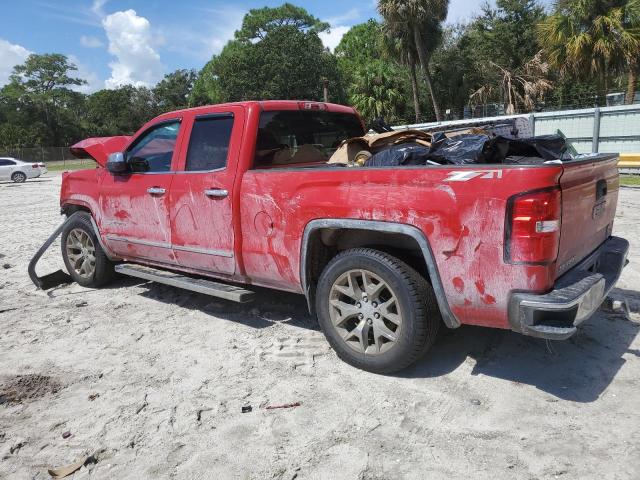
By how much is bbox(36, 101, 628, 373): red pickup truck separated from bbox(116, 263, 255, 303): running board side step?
0.02 metres

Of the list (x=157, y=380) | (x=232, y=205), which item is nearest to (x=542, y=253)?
(x=232, y=205)

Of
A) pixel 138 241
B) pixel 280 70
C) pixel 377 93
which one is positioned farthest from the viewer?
pixel 280 70

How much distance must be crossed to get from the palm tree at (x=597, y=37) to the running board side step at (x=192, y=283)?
60.5 feet

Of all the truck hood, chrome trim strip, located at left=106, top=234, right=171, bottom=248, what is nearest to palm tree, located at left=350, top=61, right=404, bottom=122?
the truck hood

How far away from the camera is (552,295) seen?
291cm

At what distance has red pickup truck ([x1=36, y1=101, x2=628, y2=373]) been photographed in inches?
115

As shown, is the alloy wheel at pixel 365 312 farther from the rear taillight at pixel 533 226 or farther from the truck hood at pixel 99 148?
the truck hood at pixel 99 148

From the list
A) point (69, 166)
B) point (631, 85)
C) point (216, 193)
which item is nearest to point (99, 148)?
point (216, 193)

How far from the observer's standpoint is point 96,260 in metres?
5.99

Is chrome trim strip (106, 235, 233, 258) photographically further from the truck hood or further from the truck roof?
the truck roof

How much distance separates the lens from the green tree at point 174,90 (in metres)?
90.1

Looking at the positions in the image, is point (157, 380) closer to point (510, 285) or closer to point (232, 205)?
point (232, 205)

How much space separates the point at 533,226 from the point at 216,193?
2.49m

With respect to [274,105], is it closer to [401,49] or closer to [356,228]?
[356,228]
